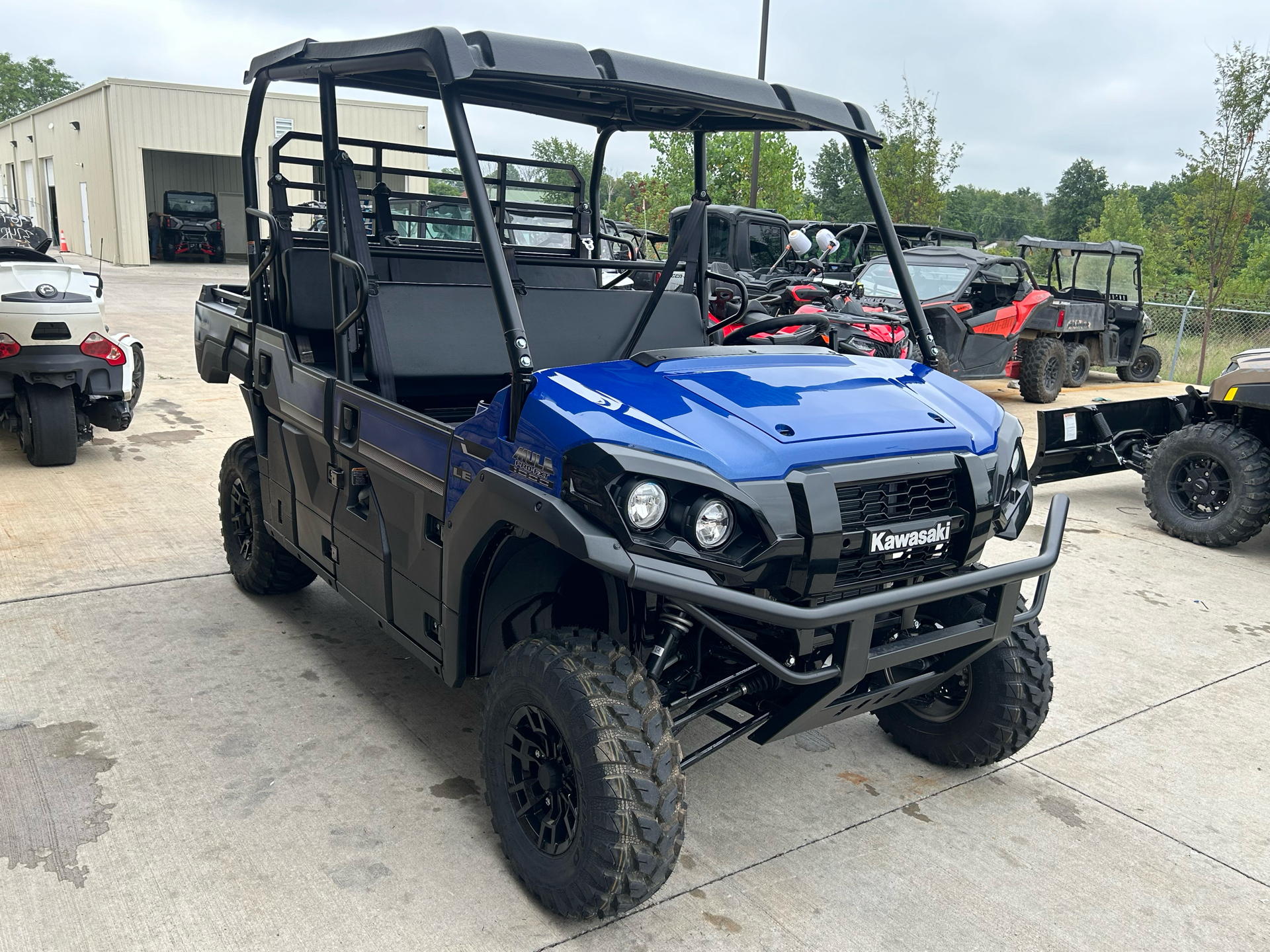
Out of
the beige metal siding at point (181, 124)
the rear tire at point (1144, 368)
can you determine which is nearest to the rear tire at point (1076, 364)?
the rear tire at point (1144, 368)

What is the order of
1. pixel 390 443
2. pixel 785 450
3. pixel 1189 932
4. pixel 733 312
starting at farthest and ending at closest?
1. pixel 733 312
2. pixel 390 443
3. pixel 1189 932
4. pixel 785 450

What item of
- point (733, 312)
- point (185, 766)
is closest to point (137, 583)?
point (185, 766)

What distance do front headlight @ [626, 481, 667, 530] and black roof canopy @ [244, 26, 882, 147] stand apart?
3.40 feet

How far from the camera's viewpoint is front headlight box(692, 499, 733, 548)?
2.14 metres

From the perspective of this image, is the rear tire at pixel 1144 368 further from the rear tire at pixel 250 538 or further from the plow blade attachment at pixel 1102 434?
the rear tire at pixel 250 538

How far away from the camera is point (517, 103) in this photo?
3.53 meters

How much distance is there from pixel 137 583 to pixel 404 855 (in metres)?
2.46

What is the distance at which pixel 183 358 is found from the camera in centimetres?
1086

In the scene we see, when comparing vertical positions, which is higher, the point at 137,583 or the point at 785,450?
the point at 785,450

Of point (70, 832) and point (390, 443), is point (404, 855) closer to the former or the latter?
point (70, 832)

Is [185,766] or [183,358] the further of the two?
[183,358]

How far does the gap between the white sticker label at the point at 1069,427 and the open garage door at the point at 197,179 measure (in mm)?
32118

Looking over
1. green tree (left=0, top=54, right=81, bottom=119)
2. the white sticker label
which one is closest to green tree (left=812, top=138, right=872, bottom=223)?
the white sticker label

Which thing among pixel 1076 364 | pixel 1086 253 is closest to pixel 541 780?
pixel 1076 364
